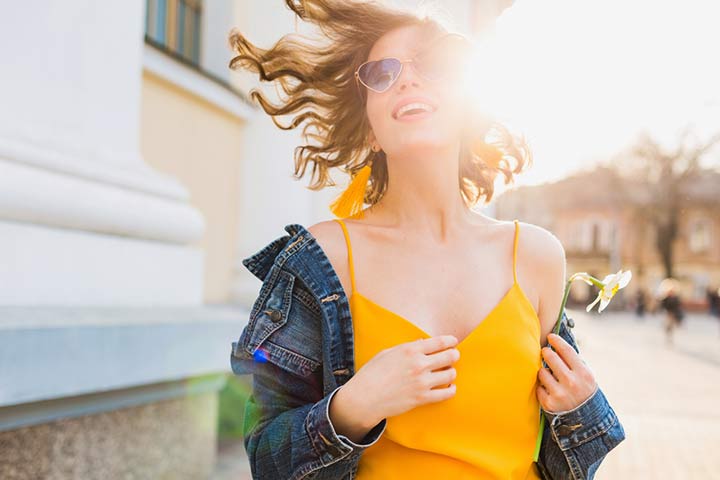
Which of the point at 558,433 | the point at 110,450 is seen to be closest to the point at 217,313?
the point at 110,450

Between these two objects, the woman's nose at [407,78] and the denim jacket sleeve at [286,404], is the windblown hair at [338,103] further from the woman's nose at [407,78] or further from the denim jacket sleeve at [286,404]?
the denim jacket sleeve at [286,404]

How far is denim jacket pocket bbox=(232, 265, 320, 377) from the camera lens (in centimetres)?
132

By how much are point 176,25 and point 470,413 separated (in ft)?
15.5

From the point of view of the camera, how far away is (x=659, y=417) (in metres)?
6.80

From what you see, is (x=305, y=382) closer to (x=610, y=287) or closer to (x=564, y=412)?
(x=564, y=412)

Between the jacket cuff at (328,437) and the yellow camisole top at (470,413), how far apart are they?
8cm

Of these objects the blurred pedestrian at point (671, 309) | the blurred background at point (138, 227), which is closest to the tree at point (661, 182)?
the blurred pedestrian at point (671, 309)

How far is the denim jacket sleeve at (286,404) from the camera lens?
1.25 metres

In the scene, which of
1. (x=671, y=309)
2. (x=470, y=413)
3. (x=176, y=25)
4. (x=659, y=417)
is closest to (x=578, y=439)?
(x=470, y=413)

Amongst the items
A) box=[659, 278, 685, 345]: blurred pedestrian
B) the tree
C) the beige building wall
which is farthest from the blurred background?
the tree

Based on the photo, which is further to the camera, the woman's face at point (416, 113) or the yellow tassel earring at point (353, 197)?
the yellow tassel earring at point (353, 197)

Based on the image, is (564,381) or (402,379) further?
(564,381)

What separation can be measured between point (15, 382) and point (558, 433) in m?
1.75

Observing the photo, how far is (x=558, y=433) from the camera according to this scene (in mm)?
1386
